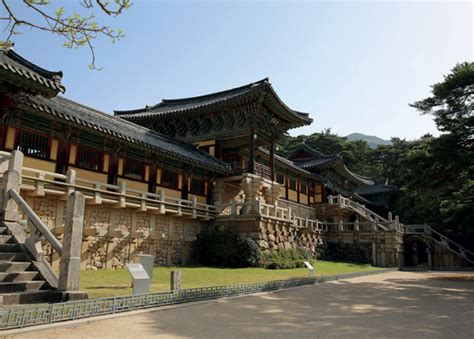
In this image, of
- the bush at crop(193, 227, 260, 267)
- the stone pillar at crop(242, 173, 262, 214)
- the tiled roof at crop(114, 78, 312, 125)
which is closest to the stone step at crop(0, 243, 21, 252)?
the bush at crop(193, 227, 260, 267)

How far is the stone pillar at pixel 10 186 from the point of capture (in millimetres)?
9755

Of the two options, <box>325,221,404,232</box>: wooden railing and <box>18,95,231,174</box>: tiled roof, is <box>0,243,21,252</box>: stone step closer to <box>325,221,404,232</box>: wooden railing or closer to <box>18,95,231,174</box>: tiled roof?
<box>18,95,231,174</box>: tiled roof

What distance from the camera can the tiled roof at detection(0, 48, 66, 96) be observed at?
38.0 feet

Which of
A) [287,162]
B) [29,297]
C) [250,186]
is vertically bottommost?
[29,297]

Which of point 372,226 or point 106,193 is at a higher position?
point 106,193

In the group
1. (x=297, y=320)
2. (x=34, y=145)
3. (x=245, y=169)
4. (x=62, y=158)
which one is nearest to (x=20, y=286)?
(x=297, y=320)

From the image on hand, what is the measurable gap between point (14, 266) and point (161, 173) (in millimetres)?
12311

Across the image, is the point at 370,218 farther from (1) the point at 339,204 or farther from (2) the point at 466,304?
(2) the point at 466,304

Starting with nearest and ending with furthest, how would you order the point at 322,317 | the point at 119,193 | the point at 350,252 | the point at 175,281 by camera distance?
the point at 322,317 < the point at 175,281 < the point at 119,193 < the point at 350,252

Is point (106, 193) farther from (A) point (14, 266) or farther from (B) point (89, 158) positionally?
(A) point (14, 266)

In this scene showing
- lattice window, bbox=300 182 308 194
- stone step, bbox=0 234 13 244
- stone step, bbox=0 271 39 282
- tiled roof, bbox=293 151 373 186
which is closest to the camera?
stone step, bbox=0 271 39 282

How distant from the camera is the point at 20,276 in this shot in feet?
25.5

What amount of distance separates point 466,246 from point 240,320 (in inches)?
1369

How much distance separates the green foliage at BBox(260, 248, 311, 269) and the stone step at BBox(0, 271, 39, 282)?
12841mm
